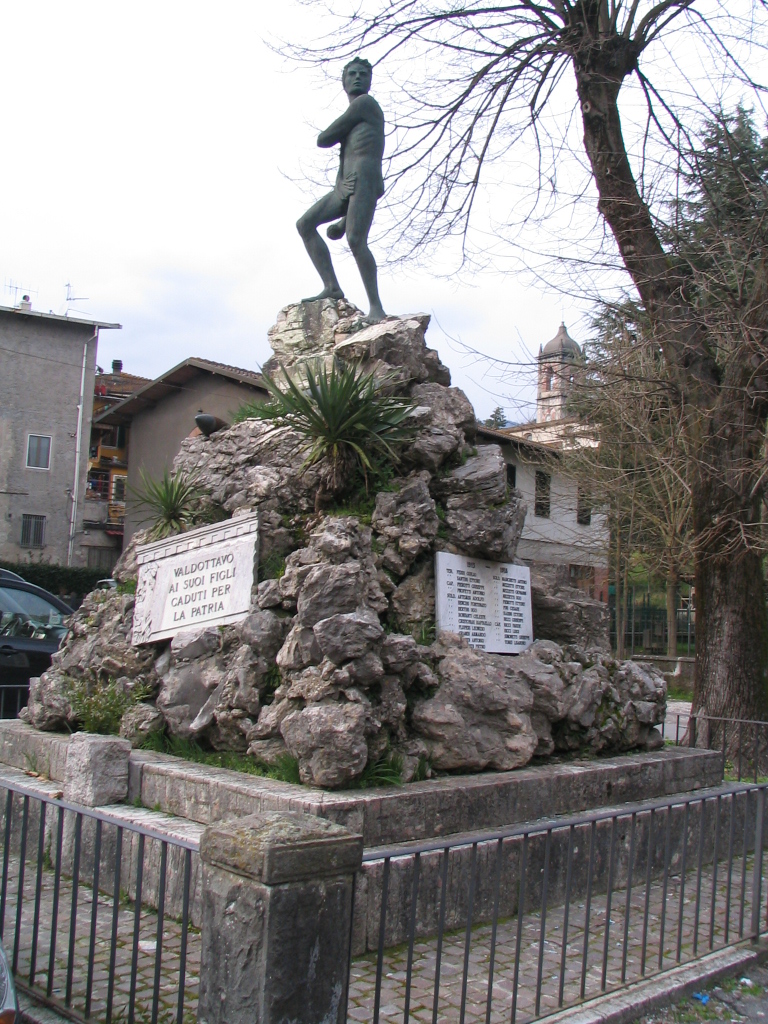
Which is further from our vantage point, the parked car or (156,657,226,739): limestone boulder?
→ the parked car

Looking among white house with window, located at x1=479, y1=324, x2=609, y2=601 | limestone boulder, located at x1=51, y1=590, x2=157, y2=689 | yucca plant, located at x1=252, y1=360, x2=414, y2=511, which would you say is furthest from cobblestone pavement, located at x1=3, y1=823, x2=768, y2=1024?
white house with window, located at x1=479, y1=324, x2=609, y2=601

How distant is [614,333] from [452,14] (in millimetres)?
4242

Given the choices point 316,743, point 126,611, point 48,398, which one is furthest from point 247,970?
point 48,398

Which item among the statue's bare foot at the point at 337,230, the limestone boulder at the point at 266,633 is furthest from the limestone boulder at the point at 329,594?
the statue's bare foot at the point at 337,230

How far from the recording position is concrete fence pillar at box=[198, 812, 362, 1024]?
2836mm

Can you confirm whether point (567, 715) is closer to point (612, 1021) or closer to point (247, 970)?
point (612, 1021)

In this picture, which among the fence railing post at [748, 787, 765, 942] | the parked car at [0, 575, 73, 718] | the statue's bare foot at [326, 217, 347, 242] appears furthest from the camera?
the parked car at [0, 575, 73, 718]

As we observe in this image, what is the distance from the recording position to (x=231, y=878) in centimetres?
297

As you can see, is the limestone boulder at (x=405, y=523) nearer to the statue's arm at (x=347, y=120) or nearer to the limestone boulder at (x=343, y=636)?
the limestone boulder at (x=343, y=636)

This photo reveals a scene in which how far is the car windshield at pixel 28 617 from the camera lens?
424 inches

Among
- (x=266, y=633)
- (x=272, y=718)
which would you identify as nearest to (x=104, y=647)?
(x=266, y=633)

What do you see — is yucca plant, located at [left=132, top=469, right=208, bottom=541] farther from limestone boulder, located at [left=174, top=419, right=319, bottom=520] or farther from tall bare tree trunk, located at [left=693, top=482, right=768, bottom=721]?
tall bare tree trunk, located at [left=693, top=482, right=768, bottom=721]

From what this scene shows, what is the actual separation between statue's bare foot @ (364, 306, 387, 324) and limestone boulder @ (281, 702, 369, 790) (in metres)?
3.73

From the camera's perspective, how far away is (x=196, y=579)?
21.6 feet
